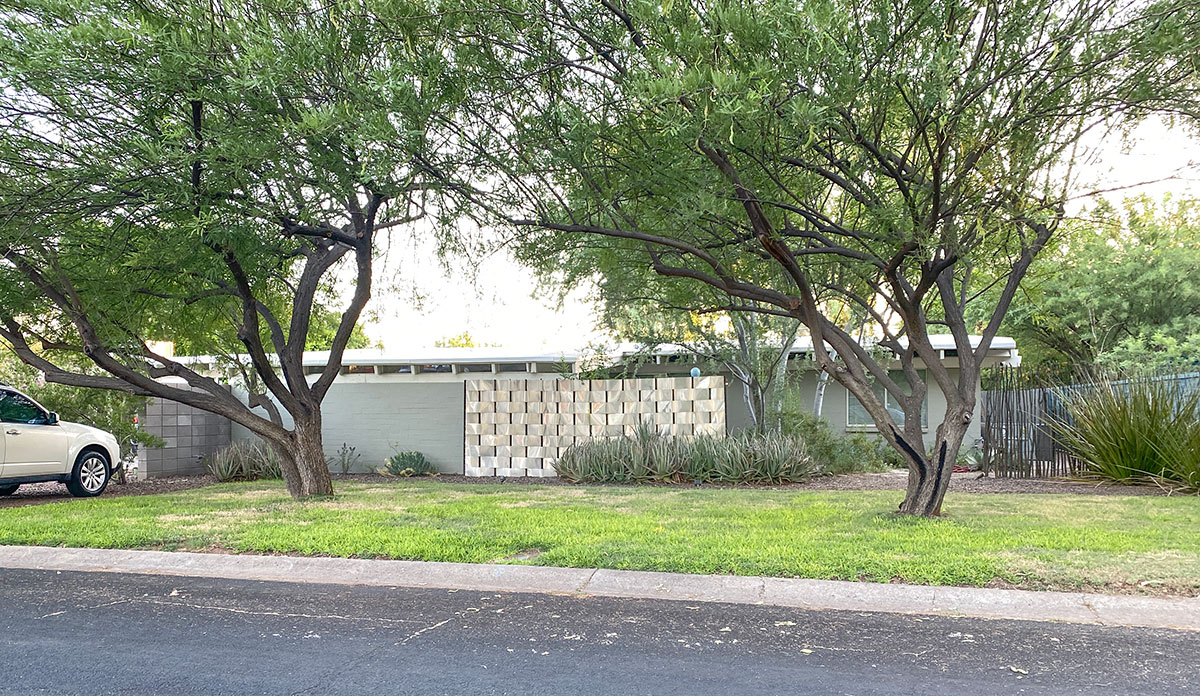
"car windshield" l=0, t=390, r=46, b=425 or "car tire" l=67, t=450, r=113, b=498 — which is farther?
"car tire" l=67, t=450, r=113, b=498

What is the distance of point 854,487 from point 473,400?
7.49 metres

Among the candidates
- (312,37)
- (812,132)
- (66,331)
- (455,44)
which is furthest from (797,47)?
(66,331)

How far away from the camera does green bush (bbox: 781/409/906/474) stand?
A: 15.9 m

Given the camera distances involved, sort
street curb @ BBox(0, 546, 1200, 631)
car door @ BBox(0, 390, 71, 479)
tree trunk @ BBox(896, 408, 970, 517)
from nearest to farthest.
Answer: street curb @ BBox(0, 546, 1200, 631)
tree trunk @ BBox(896, 408, 970, 517)
car door @ BBox(0, 390, 71, 479)

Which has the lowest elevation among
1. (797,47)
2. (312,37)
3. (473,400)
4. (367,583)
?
(367,583)

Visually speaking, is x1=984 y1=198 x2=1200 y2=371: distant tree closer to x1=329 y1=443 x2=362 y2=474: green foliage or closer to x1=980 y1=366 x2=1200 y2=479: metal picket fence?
x1=980 y1=366 x2=1200 y2=479: metal picket fence

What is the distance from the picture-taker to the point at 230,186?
864 cm

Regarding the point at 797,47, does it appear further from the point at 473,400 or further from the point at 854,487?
the point at 473,400

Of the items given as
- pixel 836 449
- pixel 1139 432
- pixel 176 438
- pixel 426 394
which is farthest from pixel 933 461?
pixel 176 438

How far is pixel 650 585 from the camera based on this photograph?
655cm

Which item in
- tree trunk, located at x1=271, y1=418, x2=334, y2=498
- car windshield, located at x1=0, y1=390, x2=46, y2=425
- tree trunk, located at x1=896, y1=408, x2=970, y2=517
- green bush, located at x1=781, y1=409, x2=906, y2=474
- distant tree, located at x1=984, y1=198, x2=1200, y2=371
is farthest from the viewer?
distant tree, located at x1=984, y1=198, x2=1200, y2=371

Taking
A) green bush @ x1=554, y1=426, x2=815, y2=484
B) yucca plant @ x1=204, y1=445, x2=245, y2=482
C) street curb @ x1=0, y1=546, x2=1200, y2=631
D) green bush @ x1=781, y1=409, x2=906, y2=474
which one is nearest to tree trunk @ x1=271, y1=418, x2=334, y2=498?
street curb @ x1=0, y1=546, x2=1200, y2=631

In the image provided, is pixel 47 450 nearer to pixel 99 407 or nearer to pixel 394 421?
pixel 99 407

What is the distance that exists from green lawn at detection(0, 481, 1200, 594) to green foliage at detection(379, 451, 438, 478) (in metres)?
4.92
